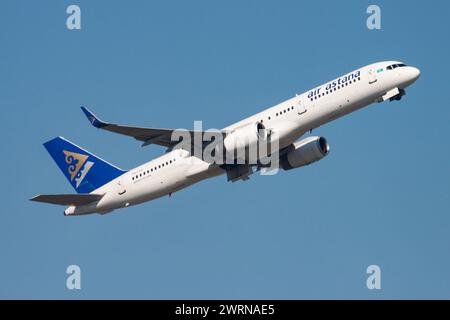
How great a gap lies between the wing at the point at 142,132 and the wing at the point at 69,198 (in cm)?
547

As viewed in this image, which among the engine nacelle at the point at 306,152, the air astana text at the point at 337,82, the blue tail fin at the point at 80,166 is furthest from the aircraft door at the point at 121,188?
the air astana text at the point at 337,82

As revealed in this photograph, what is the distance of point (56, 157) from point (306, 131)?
17.2 meters

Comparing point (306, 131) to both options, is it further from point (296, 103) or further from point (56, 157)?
point (56, 157)

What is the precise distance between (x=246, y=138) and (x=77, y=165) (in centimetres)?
1310

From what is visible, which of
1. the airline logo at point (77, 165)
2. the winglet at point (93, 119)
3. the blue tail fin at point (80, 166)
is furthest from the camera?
the airline logo at point (77, 165)

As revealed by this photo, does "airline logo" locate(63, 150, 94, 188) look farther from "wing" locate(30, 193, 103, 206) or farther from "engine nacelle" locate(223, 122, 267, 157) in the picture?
"engine nacelle" locate(223, 122, 267, 157)

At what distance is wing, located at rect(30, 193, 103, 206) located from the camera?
54.1m

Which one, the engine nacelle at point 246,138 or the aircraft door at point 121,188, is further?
the aircraft door at point 121,188

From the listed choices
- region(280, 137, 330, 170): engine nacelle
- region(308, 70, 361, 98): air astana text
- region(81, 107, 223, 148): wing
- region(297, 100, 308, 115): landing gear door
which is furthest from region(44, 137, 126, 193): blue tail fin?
region(308, 70, 361, 98): air astana text

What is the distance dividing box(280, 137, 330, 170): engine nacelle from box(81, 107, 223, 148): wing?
659 centimetres

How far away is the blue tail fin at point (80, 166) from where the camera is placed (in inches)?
2256

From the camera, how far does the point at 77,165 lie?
59156mm

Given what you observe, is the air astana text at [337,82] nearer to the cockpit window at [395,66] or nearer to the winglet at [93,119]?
the cockpit window at [395,66]

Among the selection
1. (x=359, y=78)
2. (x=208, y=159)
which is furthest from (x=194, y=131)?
(x=359, y=78)
